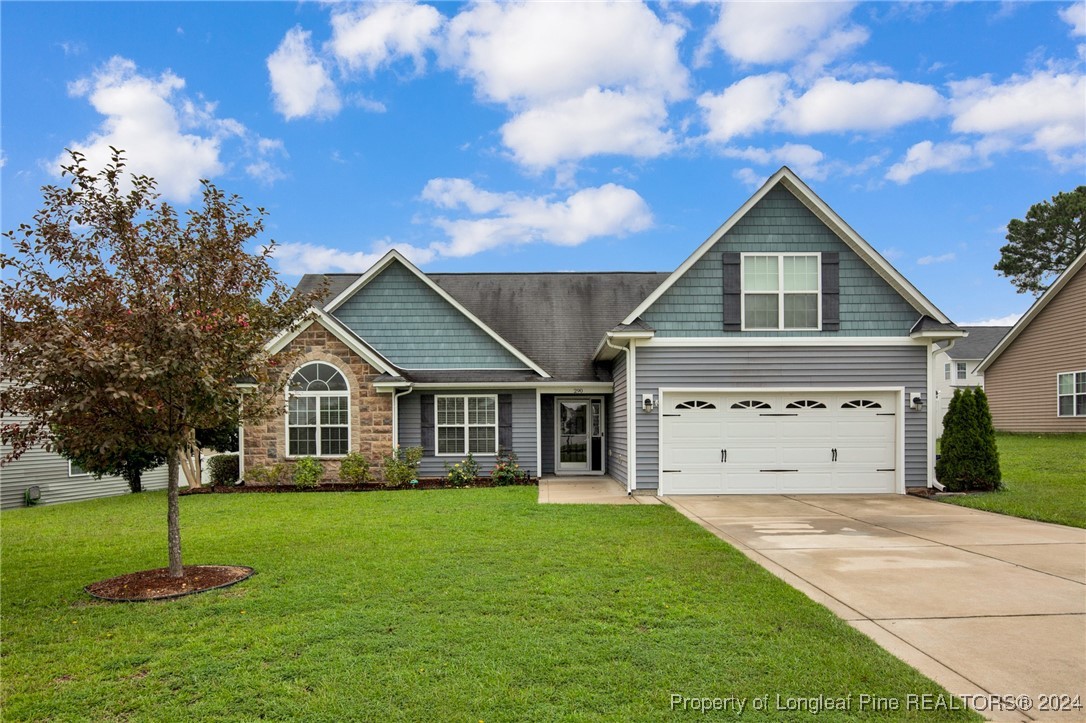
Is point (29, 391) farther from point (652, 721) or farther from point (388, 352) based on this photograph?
point (388, 352)

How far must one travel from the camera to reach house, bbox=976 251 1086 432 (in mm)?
20969

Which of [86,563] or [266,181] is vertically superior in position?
[266,181]

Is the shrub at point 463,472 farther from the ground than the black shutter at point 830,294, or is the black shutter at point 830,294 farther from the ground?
the black shutter at point 830,294

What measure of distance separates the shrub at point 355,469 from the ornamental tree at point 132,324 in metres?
→ 8.02

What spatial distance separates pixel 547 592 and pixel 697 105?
14455mm

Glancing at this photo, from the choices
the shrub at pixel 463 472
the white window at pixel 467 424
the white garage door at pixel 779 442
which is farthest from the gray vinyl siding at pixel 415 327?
the white garage door at pixel 779 442

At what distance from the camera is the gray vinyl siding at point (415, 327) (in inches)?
654

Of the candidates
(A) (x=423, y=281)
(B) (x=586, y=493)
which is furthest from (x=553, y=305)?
(B) (x=586, y=493)

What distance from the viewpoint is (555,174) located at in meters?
23.0

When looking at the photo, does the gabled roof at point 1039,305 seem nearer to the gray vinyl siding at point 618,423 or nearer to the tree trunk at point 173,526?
the gray vinyl siding at point 618,423

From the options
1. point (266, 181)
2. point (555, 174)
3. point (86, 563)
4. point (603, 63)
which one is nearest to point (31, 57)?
point (266, 181)

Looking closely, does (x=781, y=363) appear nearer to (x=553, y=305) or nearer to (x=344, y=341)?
(x=553, y=305)

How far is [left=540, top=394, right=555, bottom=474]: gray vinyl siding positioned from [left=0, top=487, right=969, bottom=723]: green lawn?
339 inches

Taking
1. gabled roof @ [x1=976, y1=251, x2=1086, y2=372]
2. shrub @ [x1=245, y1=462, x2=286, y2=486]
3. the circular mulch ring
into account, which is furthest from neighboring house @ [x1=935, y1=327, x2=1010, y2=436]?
the circular mulch ring
